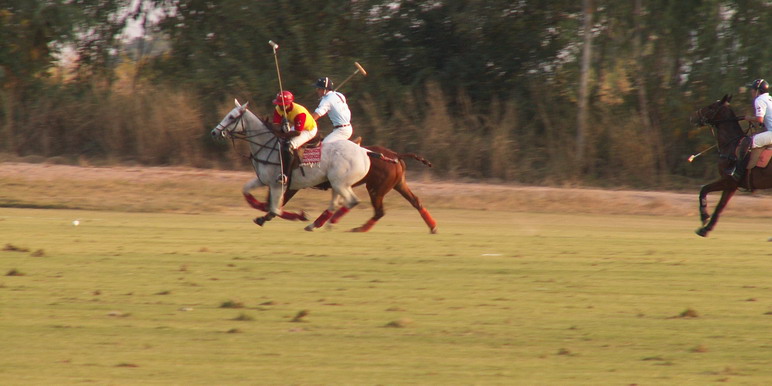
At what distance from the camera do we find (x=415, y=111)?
92.3 feet

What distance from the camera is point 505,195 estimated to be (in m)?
23.6

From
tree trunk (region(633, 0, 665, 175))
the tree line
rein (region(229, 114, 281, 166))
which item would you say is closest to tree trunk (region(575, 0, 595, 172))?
the tree line

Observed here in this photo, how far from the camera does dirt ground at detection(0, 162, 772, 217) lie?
906 inches

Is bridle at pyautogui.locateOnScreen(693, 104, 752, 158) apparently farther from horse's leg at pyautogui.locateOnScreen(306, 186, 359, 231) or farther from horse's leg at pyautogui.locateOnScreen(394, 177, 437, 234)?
horse's leg at pyautogui.locateOnScreen(306, 186, 359, 231)

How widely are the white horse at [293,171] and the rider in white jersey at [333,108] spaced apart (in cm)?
43

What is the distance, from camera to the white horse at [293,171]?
52.5 ft

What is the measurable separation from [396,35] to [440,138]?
3.70 m

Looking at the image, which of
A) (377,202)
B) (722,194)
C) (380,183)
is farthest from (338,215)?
(722,194)

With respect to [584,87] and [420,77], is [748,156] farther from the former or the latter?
[420,77]

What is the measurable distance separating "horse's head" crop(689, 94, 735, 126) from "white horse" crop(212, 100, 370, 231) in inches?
213

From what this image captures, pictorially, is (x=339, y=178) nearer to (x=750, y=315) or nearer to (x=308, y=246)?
(x=308, y=246)

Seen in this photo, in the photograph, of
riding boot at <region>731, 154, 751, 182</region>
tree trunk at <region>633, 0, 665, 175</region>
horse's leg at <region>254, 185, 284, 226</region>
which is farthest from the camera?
tree trunk at <region>633, 0, 665, 175</region>

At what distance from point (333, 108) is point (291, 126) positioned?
0.69m

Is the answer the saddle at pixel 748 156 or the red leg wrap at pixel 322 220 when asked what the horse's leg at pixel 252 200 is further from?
the saddle at pixel 748 156
